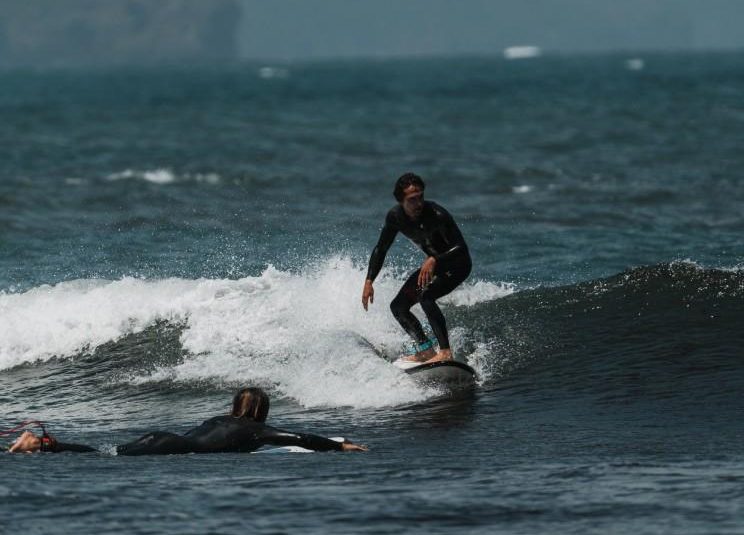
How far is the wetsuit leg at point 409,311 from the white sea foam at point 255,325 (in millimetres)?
374

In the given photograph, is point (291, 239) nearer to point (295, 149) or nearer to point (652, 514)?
point (652, 514)

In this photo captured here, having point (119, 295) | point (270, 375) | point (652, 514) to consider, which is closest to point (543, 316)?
point (270, 375)

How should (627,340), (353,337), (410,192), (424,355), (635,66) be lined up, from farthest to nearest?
(635,66) → (627,340) → (353,337) → (424,355) → (410,192)

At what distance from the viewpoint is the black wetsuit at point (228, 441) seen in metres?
9.41

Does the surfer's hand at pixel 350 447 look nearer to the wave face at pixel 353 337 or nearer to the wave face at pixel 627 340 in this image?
the wave face at pixel 353 337

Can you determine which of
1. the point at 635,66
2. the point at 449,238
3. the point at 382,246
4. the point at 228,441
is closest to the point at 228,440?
the point at 228,441

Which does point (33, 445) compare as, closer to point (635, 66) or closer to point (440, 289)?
point (440, 289)

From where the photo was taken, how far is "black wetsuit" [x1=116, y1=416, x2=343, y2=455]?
941 cm

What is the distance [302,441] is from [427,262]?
2.50 m

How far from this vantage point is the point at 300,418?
11188mm

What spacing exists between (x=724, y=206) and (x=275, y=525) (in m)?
18.3

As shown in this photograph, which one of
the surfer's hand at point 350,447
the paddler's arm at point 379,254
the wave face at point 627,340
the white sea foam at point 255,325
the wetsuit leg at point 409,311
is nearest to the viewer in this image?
the surfer's hand at point 350,447

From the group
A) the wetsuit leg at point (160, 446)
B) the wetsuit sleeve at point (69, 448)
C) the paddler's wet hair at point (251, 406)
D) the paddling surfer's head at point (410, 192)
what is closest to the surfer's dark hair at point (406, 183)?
the paddling surfer's head at point (410, 192)

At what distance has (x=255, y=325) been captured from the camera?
1409cm
